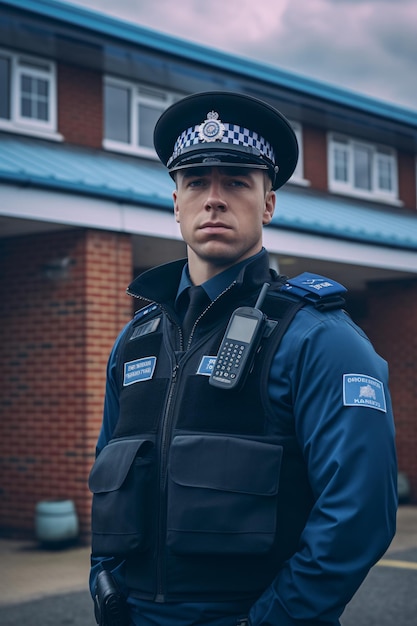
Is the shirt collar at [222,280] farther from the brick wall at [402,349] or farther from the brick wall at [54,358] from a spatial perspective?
the brick wall at [402,349]

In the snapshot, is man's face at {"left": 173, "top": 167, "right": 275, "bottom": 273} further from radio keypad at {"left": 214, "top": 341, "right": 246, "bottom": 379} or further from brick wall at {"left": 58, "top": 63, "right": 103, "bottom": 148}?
brick wall at {"left": 58, "top": 63, "right": 103, "bottom": 148}

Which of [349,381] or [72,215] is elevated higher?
[72,215]

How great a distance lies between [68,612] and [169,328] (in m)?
4.30

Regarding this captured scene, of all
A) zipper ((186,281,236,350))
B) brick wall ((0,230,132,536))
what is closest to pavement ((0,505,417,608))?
brick wall ((0,230,132,536))

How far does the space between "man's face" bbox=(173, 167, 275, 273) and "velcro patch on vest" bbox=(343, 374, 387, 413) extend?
0.52 m

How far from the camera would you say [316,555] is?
205cm

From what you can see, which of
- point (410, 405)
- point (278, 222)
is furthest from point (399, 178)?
point (278, 222)

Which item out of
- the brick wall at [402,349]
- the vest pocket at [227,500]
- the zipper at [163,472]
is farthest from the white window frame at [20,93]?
the vest pocket at [227,500]

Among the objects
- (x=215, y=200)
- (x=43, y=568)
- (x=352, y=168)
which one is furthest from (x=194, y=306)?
(x=352, y=168)

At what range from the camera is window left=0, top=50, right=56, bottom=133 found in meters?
11.4

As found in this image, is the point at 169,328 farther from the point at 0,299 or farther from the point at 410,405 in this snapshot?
the point at 410,405

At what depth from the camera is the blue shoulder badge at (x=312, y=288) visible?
2355 mm

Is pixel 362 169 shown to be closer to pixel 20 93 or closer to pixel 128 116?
pixel 128 116

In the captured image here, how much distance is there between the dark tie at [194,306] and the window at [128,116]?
33.2ft
